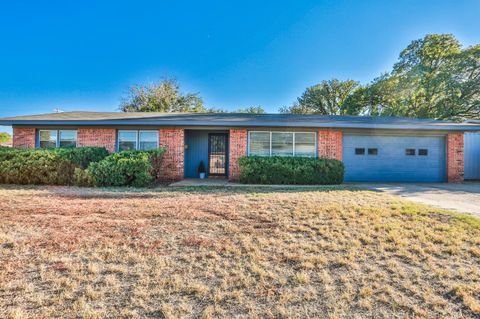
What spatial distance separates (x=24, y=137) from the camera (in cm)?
1037

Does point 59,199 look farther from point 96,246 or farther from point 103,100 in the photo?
point 103,100

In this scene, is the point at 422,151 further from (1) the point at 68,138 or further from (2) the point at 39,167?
(1) the point at 68,138

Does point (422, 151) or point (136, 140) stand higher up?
point (136, 140)

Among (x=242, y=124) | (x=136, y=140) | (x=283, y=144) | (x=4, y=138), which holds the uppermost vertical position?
(x=4, y=138)

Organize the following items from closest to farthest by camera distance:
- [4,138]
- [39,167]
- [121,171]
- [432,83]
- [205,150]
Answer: [121,171]
[39,167]
[205,150]
[432,83]
[4,138]

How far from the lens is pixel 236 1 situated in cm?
1144

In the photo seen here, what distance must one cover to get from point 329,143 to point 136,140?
8.58 m

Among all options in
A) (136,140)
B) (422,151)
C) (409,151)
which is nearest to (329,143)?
(409,151)

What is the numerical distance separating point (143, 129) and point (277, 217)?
8076 mm

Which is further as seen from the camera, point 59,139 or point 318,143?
point 59,139

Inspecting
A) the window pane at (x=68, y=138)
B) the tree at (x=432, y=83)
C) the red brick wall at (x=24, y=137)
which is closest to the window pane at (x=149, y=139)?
the window pane at (x=68, y=138)

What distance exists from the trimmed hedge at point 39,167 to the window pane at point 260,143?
6.66 meters

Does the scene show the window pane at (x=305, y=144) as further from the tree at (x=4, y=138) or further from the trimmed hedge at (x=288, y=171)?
the tree at (x=4, y=138)

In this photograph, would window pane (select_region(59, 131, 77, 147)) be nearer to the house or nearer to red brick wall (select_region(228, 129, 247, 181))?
the house
